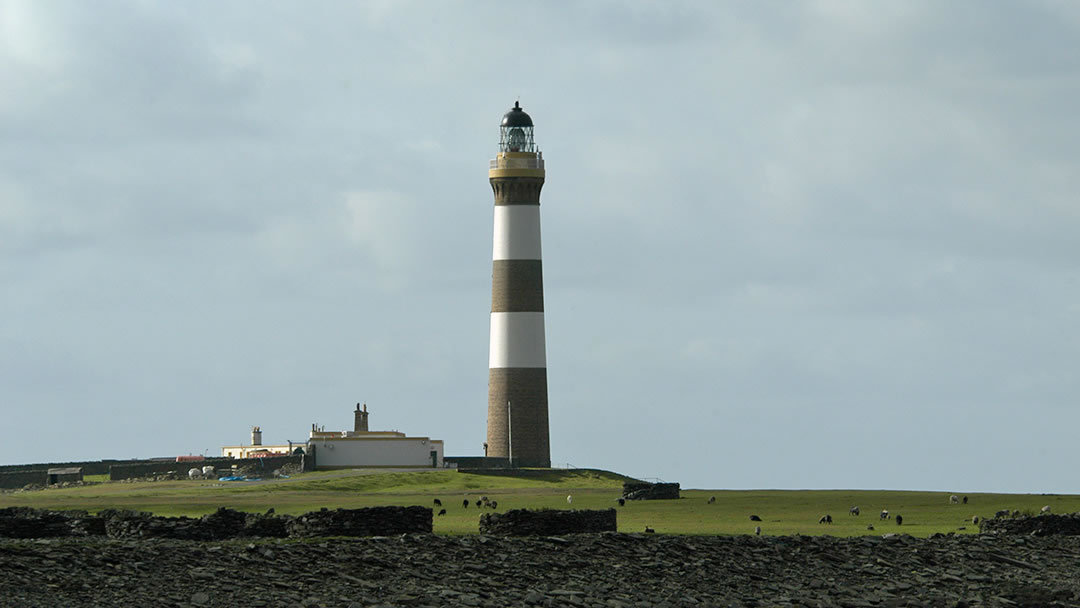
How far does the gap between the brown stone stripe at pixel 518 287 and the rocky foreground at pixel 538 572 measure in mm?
42855

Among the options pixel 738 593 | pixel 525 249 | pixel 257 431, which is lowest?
pixel 738 593

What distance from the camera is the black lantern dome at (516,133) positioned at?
9119cm

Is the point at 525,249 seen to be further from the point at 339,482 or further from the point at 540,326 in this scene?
the point at 339,482

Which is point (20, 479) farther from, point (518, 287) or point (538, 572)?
point (538, 572)

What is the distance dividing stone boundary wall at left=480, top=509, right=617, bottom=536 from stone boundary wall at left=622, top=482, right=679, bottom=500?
2946 cm

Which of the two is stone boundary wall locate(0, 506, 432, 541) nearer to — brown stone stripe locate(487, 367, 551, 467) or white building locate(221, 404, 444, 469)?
brown stone stripe locate(487, 367, 551, 467)

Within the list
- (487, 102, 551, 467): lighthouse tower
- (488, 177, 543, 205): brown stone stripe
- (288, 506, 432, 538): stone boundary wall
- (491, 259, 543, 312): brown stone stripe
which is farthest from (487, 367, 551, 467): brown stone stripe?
(288, 506, 432, 538): stone boundary wall

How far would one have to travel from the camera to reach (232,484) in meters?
77.9

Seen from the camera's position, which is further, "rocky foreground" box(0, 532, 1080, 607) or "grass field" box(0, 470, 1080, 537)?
"grass field" box(0, 470, 1080, 537)

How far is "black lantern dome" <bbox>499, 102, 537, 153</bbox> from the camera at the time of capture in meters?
91.2

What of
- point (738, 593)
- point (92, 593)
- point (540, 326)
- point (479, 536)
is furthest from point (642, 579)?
point (540, 326)

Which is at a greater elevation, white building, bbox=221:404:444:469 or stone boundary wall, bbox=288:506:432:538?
white building, bbox=221:404:444:469

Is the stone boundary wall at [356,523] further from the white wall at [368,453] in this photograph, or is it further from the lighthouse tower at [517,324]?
the white wall at [368,453]

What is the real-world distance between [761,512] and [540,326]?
2629 cm
